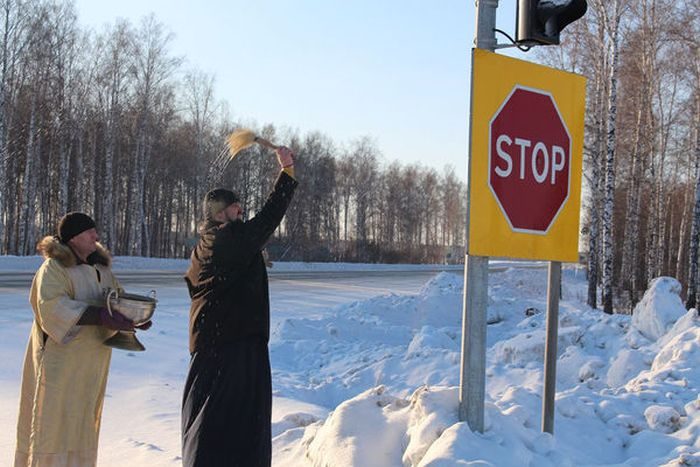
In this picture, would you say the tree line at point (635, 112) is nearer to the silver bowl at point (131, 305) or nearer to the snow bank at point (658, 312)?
the snow bank at point (658, 312)

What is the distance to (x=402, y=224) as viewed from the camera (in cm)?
6581

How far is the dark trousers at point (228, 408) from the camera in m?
3.34

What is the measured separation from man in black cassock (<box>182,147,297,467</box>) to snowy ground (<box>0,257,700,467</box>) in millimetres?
623

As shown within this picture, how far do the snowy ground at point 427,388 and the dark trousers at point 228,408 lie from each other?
1.86 ft

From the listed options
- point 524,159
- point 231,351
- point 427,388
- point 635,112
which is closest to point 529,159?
point 524,159

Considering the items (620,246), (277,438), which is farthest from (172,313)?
(620,246)

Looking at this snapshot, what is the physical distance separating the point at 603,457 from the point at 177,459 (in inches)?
110

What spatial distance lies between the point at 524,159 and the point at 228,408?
192 centimetres

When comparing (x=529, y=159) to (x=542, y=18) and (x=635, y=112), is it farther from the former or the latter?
(x=635, y=112)

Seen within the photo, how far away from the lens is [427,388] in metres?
3.95

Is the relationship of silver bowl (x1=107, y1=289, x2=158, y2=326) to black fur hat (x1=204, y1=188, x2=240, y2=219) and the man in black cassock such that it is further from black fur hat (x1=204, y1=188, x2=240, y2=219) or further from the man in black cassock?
black fur hat (x1=204, y1=188, x2=240, y2=219)

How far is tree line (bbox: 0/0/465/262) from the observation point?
30.3 m

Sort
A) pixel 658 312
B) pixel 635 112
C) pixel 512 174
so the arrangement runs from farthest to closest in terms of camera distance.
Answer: pixel 635 112
pixel 658 312
pixel 512 174

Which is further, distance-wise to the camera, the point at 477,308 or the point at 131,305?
the point at 131,305
